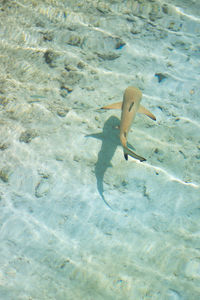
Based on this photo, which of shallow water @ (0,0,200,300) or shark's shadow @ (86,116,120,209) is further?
shark's shadow @ (86,116,120,209)

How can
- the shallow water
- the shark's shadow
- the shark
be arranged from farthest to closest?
the shark's shadow
the shark
the shallow water

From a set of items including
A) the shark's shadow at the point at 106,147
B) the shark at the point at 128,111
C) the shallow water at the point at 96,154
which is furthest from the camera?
the shark's shadow at the point at 106,147

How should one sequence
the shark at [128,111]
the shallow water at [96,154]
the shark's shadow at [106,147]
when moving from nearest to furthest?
the shallow water at [96,154] → the shark at [128,111] → the shark's shadow at [106,147]

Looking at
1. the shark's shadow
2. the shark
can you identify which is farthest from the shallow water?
the shark

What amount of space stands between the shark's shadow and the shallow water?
16 mm

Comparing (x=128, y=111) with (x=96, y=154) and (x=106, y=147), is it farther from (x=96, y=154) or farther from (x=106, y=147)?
(x=96, y=154)

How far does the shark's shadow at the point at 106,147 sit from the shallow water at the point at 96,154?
0.05 ft

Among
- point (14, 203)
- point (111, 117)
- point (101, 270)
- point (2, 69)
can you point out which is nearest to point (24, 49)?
point (2, 69)

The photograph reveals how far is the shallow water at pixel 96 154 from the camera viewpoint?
2.85 meters

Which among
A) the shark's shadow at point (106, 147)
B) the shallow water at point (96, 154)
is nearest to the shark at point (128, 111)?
the shark's shadow at point (106, 147)

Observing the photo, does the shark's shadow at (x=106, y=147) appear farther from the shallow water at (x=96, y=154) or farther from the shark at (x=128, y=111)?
the shark at (x=128, y=111)

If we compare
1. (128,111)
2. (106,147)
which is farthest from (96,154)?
(128,111)

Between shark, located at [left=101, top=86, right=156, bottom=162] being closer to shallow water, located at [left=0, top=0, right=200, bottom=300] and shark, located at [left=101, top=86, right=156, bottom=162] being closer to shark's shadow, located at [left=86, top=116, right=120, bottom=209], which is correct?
shark's shadow, located at [left=86, top=116, right=120, bottom=209]

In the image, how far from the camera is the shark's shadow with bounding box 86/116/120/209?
3.60 meters
